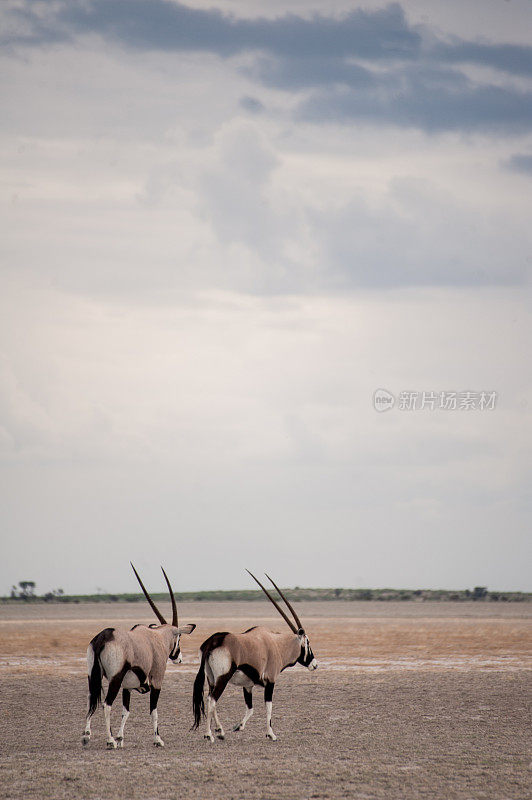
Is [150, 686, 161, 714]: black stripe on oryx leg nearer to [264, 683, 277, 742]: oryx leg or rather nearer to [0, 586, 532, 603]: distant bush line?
[264, 683, 277, 742]: oryx leg

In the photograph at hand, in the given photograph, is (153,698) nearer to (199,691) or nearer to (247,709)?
(199,691)

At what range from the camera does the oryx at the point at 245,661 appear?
1339 cm

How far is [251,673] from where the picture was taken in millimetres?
13977

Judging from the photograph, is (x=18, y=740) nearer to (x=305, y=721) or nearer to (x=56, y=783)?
(x=56, y=783)

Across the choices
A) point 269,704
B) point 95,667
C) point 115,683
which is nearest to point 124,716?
point 115,683

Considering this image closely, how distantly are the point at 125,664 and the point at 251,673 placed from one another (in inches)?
80.1

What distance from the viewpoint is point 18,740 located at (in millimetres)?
14664

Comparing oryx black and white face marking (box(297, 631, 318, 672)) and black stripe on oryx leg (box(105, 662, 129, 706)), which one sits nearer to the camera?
black stripe on oryx leg (box(105, 662, 129, 706))

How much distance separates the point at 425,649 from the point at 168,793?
2545 centimetres

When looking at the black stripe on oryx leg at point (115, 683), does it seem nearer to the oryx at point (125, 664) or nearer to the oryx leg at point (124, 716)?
the oryx at point (125, 664)

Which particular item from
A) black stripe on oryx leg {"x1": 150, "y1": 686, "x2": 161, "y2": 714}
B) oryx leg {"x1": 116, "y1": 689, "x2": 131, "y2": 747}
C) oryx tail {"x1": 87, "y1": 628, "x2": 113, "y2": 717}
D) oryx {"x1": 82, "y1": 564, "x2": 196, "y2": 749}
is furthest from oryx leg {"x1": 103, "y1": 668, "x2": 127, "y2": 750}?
black stripe on oryx leg {"x1": 150, "y1": 686, "x2": 161, "y2": 714}

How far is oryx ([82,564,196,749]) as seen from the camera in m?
12.8

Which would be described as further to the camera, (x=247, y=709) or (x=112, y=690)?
(x=247, y=709)

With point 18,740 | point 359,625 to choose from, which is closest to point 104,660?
point 18,740
